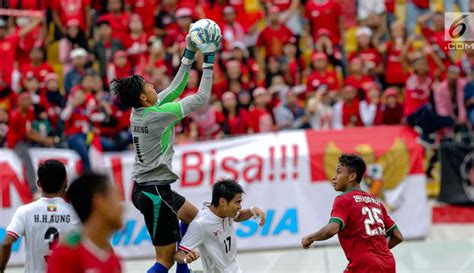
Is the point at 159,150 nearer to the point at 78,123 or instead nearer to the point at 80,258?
the point at 80,258

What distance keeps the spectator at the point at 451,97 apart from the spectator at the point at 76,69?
5.89 meters

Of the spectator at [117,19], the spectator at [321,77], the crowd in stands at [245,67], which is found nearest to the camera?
the crowd in stands at [245,67]

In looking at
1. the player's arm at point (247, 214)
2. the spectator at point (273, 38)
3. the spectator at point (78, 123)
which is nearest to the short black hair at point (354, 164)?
the player's arm at point (247, 214)

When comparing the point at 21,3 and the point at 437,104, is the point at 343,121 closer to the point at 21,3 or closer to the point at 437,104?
the point at 437,104

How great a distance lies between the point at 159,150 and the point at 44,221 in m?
1.39

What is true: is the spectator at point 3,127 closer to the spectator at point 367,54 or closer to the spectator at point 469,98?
the spectator at point 367,54

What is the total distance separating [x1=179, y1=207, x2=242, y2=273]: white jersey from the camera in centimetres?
891

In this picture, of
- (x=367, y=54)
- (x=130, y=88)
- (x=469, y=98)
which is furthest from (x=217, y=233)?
(x=367, y=54)

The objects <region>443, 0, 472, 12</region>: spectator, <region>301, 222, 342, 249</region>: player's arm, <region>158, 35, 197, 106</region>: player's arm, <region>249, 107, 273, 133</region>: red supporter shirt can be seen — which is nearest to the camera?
<region>301, 222, 342, 249</region>: player's arm

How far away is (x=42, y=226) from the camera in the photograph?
8156 millimetres

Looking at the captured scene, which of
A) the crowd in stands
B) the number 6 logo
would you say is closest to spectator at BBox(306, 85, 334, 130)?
the crowd in stands

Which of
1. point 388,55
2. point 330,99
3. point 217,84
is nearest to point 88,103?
point 217,84

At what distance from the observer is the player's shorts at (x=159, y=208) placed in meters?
9.12

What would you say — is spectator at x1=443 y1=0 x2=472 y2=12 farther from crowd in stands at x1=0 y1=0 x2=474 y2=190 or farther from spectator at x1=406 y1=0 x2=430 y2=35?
spectator at x1=406 y1=0 x2=430 y2=35
